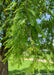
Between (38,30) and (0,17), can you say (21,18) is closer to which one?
(38,30)

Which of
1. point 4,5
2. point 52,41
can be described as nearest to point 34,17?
point 52,41

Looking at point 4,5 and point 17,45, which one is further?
point 4,5

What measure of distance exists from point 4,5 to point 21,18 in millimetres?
6292

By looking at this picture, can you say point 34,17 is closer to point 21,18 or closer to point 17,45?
point 21,18

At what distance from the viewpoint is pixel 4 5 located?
821 centimetres

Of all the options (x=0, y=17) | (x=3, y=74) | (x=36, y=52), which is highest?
(x=0, y=17)

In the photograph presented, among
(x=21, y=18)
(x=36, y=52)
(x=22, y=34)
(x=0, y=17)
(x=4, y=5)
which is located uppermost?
(x=4, y=5)

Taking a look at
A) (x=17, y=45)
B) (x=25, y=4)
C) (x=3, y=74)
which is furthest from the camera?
(x=3, y=74)

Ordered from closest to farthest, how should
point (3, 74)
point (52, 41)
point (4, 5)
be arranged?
point (52, 41) → point (4, 5) → point (3, 74)

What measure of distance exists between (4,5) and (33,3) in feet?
20.0

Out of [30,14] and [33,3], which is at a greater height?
[33,3]

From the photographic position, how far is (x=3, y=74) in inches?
345

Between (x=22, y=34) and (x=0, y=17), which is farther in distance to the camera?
(x=0, y=17)

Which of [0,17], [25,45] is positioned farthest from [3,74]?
[25,45]
